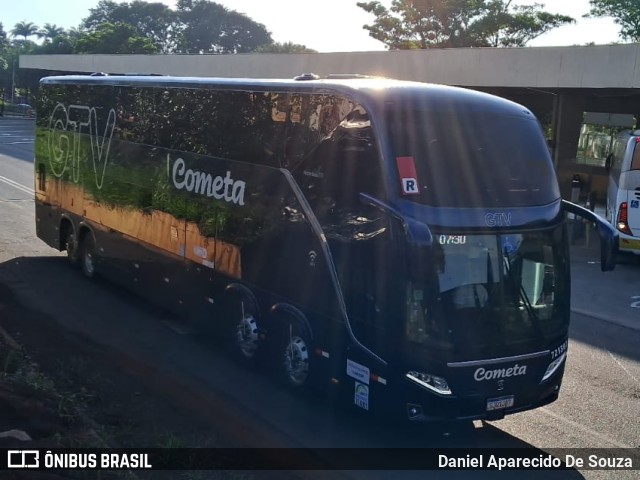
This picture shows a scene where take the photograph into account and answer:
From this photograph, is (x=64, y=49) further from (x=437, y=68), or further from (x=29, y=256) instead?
(x=29, y=256)

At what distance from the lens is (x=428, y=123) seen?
7.69m

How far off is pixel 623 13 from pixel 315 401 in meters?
53.8

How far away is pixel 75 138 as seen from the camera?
1504 centimetres

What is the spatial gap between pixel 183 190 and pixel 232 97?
1.66 meters

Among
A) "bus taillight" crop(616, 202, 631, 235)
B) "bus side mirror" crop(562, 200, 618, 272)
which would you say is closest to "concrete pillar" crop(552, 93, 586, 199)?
"bus taillight" crop(616, 202, 631, 235)

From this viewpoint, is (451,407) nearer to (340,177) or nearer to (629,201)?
(340,177)

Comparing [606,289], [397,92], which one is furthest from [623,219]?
[397,92]

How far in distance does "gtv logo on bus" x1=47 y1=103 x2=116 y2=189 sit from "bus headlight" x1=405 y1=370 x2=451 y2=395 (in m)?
8.32

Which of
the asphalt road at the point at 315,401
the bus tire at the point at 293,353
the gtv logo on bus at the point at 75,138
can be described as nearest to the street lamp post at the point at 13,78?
the asphalt road at the point at 315,401

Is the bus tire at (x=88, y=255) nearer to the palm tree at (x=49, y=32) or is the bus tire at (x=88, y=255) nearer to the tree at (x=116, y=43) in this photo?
the tree at (x=116, y=43)

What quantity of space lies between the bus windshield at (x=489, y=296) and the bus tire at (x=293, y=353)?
180 cm

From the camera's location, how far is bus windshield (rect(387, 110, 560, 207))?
7.39 m

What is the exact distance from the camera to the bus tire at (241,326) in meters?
9.62

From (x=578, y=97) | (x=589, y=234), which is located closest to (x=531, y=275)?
(x=589, y=234)
